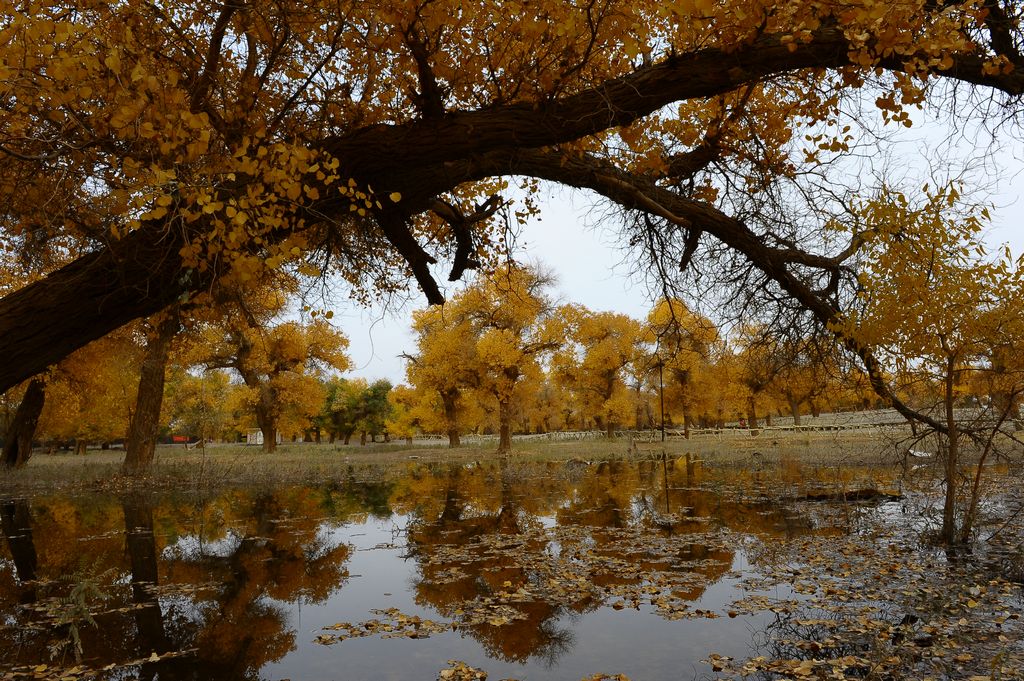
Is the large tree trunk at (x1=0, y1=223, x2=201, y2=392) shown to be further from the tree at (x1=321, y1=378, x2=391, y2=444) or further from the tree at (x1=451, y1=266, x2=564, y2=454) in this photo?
the tree at (x1=321, y1=378, x2=391, y2=444)

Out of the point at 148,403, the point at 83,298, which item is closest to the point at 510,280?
the point at 83,298

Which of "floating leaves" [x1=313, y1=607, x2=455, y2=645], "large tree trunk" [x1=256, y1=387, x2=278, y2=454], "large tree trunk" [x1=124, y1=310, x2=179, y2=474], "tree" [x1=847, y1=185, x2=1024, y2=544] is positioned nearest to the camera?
"floating leaves" [x1=313, y1=607, x2=455, y2=645]

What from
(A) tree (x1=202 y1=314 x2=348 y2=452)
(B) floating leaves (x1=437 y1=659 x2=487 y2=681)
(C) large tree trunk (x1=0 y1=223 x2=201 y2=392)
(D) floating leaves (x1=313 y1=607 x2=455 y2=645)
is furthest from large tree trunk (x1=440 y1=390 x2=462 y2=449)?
(B) floating leaves (x1=437 y1=659 x2=487 y2=681)

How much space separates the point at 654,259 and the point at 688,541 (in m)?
3.70

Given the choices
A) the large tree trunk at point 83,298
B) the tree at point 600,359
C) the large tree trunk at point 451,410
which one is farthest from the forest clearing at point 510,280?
the tree at point 600,359

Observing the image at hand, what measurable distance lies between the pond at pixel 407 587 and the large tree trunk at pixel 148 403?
4359mm

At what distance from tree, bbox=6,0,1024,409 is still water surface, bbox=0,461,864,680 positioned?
243 cm

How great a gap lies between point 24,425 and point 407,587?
19.4 meters

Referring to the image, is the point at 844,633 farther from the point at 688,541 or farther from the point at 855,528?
the point at 855,528

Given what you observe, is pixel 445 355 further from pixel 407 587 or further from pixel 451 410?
pixel 407 587

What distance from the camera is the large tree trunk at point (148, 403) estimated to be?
1620 cm

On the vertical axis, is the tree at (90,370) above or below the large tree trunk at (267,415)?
above

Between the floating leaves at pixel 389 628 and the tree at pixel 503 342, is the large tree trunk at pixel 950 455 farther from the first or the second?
the tree at pixel 503 342

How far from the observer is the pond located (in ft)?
14.7
